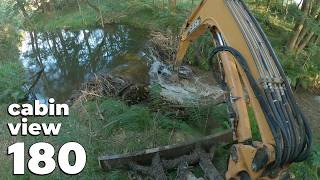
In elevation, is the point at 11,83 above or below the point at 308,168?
above

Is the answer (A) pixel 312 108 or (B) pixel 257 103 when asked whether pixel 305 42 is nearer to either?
(A) pixel 312 108

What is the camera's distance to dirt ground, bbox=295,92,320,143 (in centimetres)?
771

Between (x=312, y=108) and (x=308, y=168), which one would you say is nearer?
(x=308, y=168)

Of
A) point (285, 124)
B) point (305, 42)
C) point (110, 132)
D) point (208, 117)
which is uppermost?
point (305, 42)

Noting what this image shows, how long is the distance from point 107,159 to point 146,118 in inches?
52.9

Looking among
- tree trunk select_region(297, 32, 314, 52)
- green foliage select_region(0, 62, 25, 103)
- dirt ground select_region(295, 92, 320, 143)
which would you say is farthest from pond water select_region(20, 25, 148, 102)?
dirt ground select_region(295, 92, 320, 143)

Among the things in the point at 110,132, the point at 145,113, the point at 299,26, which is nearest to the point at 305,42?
the point at 299,26

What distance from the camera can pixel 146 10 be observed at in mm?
15914

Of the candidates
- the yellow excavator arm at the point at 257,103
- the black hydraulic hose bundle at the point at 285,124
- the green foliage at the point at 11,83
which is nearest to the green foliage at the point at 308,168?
the yellow excavator arm at the point at 257,103

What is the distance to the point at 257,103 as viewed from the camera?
3.64 metres

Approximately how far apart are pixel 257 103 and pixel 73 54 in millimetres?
10352

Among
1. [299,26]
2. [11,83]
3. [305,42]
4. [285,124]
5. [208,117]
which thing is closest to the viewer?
[285,124]

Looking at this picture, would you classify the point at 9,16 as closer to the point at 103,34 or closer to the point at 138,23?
the point at 103,34

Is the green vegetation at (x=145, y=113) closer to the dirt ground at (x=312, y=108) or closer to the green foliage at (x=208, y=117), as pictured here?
the green foliage at (x=208, y=117)
